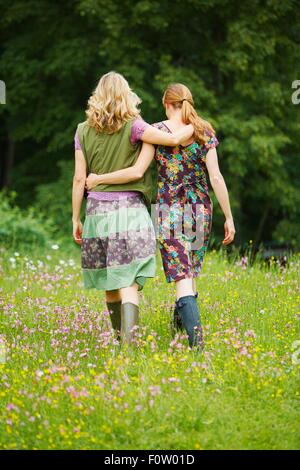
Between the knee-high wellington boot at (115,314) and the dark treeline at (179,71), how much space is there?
9059 mm

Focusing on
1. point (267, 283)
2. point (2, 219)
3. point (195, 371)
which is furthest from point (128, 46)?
point (195, 371)

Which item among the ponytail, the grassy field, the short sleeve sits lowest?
the grassy field

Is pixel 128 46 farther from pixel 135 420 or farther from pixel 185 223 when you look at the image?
pixel 135 420

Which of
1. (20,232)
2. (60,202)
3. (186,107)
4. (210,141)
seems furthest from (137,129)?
(60,202)

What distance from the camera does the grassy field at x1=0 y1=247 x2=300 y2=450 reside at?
3842 millimetres

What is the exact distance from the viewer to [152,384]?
166 inches

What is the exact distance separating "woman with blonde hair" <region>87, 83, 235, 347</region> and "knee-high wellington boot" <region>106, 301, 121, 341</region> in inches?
16.9

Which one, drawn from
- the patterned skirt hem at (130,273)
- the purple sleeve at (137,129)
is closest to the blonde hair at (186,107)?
the purple sleeve at (137,129)

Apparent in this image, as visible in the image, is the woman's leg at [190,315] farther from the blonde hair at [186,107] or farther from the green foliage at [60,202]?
the green foliage at [60,202]

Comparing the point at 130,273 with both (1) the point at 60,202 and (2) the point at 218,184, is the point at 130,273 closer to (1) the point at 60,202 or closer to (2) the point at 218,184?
(2) the point at 218,184

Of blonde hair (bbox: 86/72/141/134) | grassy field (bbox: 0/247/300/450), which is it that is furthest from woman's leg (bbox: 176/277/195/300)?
blonde hair (bbox: 86/72/141/134)

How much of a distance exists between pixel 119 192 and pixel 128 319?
0.86 m

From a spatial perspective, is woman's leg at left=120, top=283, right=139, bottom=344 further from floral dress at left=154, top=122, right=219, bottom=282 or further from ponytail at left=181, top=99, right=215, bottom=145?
ponytail at left=181, top=99, right=215, bottom=145

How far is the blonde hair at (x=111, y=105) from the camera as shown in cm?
495
